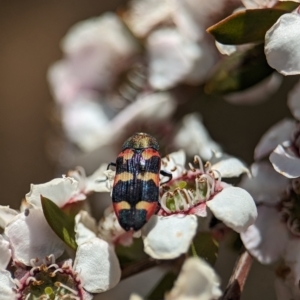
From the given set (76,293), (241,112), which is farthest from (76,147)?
(76,293)

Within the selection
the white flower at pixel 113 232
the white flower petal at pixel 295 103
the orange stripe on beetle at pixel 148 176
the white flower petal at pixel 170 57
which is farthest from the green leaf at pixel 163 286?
the white flower petal at pixel 170 57

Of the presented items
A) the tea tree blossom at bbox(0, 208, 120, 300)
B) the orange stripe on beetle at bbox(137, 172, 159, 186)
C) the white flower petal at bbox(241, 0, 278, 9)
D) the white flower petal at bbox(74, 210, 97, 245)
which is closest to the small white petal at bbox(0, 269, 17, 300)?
the tea tree blossom at bbox(0, 208, 120, 300)

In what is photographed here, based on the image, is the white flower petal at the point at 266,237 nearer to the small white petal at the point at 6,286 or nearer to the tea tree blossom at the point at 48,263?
the tea tree blossom at the point at 48,263

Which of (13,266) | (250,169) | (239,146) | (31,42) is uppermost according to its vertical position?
(13,266)

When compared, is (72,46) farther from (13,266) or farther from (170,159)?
(13,266)

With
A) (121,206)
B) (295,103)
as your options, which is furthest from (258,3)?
(121,206)

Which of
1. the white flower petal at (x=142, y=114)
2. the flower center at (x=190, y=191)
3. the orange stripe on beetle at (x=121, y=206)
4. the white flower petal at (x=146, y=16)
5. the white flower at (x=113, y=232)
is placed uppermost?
the orange stripe on beetle at (x=121, y=206)
